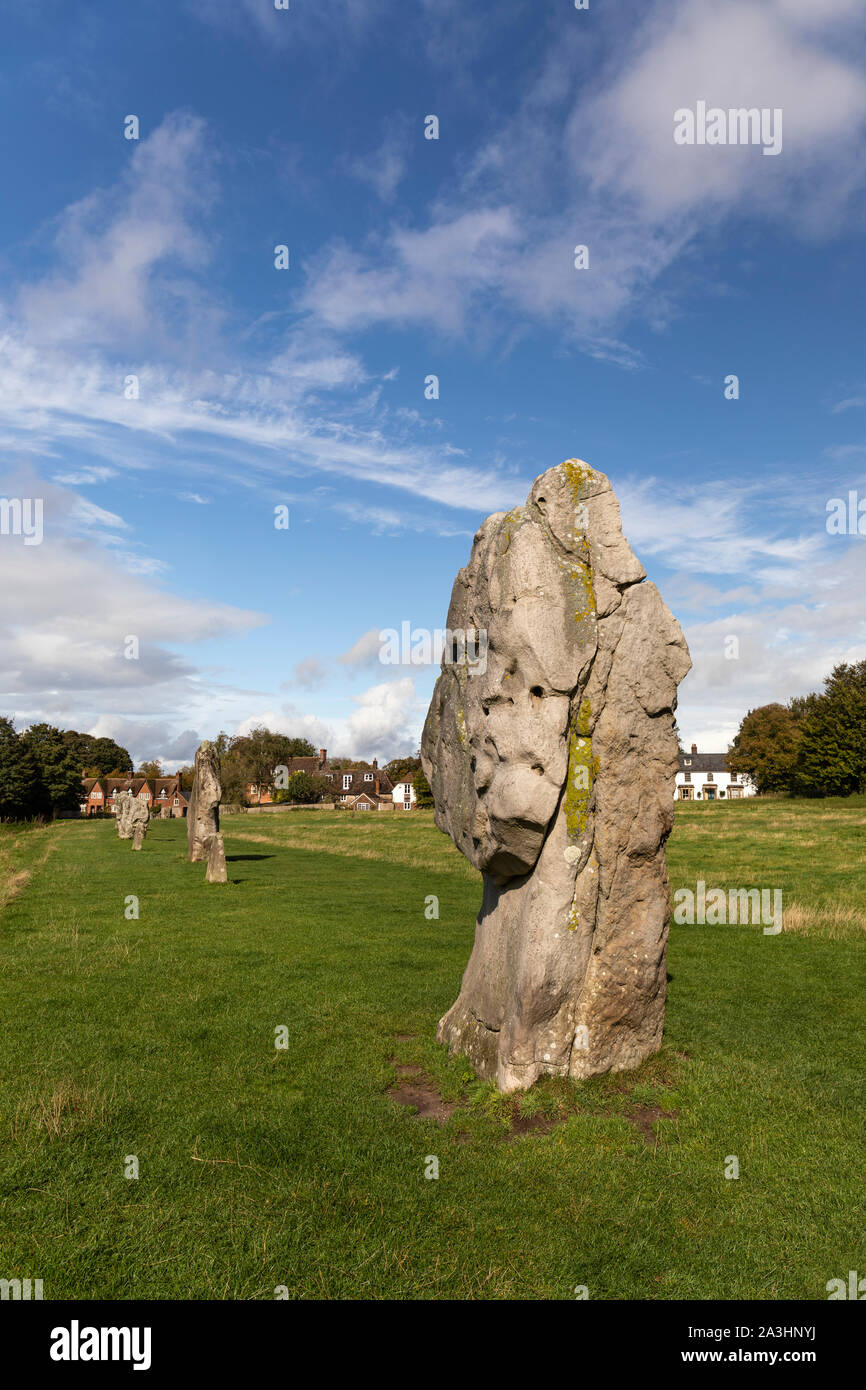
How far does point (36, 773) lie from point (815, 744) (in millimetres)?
64318

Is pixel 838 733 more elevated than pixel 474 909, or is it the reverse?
pixel 838 733

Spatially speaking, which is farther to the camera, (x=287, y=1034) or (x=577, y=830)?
(x=287, y=1034)

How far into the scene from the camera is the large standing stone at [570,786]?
26.9 feet

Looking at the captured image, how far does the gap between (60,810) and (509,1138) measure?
98.5 m

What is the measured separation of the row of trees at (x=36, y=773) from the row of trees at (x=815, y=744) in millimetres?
63144

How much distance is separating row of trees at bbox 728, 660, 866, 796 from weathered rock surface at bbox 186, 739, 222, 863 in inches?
2034

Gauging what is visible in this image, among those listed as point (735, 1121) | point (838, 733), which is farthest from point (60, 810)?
point (735, 1121)

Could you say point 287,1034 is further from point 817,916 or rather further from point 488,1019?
point 817,916

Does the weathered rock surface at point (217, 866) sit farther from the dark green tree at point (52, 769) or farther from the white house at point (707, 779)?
the white house at point (707, 779)

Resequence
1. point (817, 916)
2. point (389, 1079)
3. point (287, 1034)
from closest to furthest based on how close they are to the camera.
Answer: point (389, 1079) < point (287, 1034) < point (817, 916)

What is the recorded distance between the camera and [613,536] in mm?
8773

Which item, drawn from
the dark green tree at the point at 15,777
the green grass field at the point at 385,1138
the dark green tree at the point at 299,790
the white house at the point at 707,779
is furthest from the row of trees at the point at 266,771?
the green grass field at the point at 385,1138

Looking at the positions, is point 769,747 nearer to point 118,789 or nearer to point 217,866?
point 217,866

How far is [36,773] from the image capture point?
6888cm
